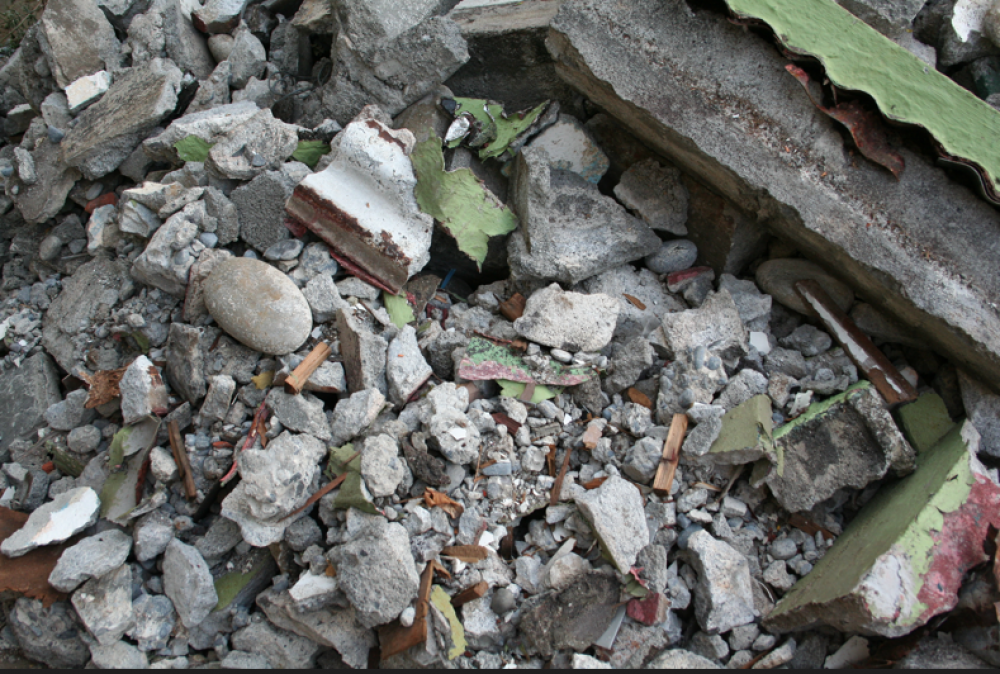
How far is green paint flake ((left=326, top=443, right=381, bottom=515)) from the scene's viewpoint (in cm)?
204

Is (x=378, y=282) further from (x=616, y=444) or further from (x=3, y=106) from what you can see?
(x=3, y=106)

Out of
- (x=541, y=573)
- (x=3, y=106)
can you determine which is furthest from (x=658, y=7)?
(x=3, y=106)

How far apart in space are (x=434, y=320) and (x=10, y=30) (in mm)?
3772

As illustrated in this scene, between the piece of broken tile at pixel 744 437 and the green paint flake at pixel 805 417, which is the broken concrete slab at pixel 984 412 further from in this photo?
the piece of broken tile at pixel 744 437

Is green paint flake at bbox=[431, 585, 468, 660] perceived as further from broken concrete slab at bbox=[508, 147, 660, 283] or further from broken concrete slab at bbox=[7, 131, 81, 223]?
broken concrete slab at bbox=[7, 131, 81, 223]

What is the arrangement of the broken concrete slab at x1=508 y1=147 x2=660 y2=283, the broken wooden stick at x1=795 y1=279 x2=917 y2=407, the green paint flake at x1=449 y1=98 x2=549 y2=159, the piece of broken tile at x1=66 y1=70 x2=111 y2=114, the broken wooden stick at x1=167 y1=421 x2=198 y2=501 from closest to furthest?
the broken wooden stick at x1=167 y1=421 x2=198 y2=501
the broken wooden stick at x1=795 y1=279 x2=917 y2=407
the broken concrete slab at x1=508 y1=147 x2=660 y2=283
the green paint flake at x1=449 y1=98 x2=549 y2=159
the piece of broken tile at x1=66 y1=70 x2=111 y2=114

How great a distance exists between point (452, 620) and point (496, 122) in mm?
2156

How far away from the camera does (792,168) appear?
233 cm

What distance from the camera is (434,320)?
8.91ft

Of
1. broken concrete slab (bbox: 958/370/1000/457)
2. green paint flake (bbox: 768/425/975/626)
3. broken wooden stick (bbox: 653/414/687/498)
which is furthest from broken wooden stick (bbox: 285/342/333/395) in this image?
broken concrete slab (bbox: 958/370/1000/457)

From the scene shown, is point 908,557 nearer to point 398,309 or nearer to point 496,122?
point 398,309

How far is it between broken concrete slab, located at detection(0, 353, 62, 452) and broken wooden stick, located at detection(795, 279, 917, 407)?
3.24m

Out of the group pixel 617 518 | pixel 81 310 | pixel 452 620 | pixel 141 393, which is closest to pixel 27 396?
pixel 81 310

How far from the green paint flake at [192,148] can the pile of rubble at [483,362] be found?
0.07m
